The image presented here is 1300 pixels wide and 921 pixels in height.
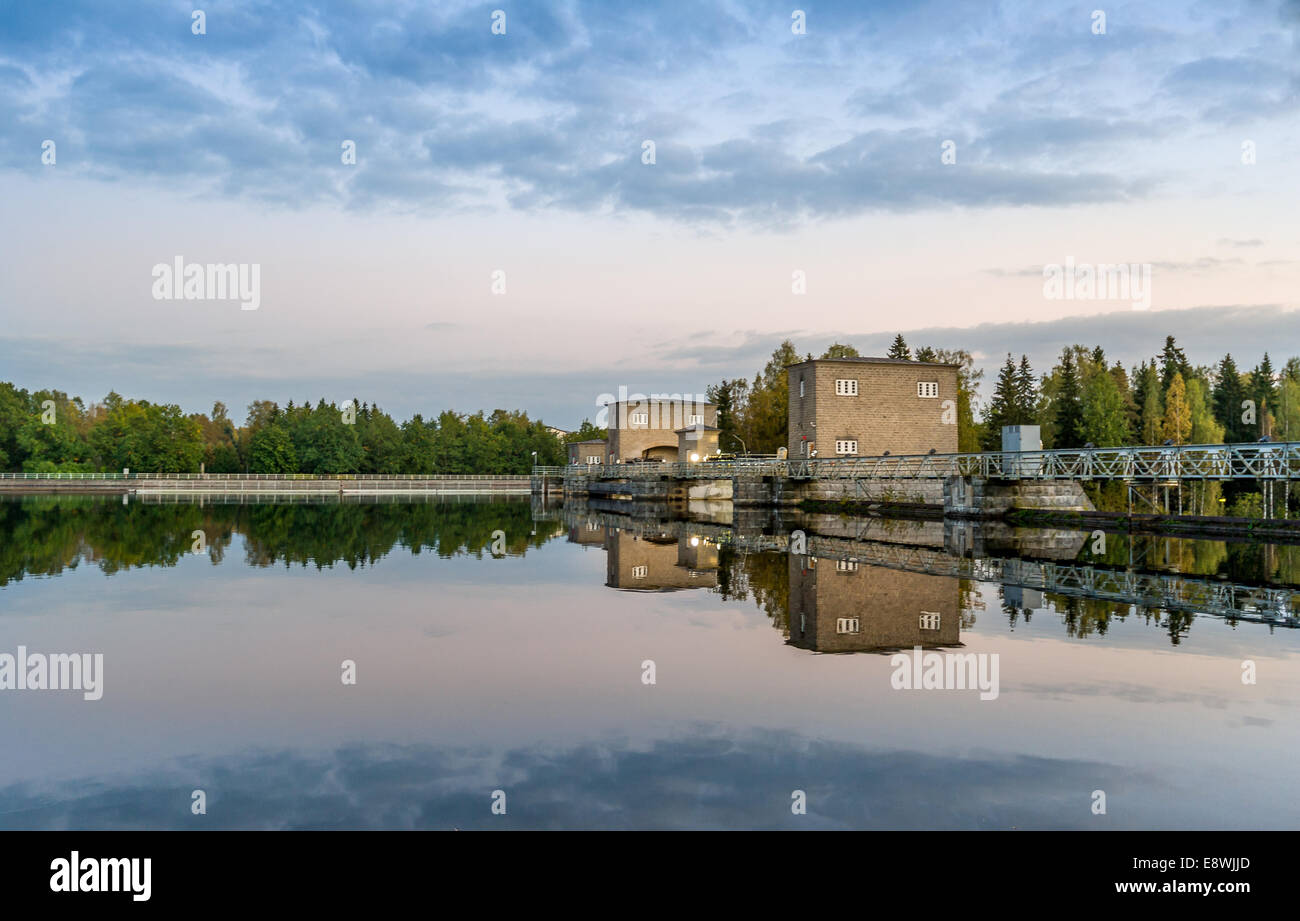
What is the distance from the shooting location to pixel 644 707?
8.48 metres

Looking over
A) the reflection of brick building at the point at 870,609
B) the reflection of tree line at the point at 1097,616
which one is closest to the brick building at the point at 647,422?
the reflection of brick building at the point at 870,609

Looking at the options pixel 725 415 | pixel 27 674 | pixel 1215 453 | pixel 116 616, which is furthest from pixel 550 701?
pixel 725 415

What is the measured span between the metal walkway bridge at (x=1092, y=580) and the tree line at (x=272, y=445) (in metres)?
83.9

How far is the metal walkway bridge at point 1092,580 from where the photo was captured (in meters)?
13.7

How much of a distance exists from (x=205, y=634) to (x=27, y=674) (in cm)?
254

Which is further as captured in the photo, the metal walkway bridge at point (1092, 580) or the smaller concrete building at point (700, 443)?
the smaller concrete building at point (700, 443)

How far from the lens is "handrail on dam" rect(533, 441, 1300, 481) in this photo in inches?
960

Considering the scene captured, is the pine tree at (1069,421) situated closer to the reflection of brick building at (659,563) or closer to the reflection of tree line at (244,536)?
the reflection of tree line at (244,536)

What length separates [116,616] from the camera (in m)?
13.7

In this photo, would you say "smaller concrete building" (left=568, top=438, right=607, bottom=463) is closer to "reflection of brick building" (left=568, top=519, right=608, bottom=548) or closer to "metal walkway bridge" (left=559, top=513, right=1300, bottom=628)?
"reflection of brick building" (left=568, top=519, right=608, bottom=548)

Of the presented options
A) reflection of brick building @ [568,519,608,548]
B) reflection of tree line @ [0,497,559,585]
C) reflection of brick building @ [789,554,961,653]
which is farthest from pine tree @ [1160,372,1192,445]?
reflection of brick building @ [789,554,961,653]

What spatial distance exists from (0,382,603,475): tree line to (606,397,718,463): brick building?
36.1 meters

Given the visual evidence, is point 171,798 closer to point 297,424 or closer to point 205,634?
point 205,634
